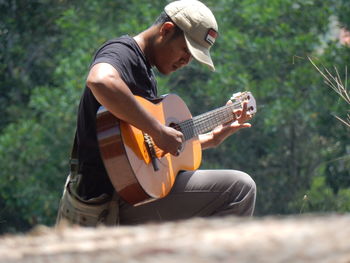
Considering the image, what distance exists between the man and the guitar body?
0.17 feet

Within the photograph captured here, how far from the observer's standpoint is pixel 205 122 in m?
4.33

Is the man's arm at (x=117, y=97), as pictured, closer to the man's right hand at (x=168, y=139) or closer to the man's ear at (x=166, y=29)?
the man's right hand at (x=168, y=139)

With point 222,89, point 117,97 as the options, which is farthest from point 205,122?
point 222,89

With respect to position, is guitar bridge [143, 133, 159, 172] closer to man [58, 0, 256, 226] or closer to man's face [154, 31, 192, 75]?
man [58, 0, 256, 226]

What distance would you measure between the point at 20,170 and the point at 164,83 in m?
1.86

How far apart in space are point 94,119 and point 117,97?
185mm

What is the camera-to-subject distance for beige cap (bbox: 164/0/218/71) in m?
3.91

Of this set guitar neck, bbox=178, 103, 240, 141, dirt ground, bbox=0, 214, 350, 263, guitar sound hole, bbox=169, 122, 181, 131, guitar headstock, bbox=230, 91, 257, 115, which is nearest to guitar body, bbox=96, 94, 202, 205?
guitar sound hole, bbox=169, 122, 181, 131

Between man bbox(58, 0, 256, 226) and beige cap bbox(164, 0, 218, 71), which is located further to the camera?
beige cap bbox(164, 0, 218, 71)

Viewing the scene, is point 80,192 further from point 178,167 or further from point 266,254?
point 266,254

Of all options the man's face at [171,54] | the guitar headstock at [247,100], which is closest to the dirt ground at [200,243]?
the man's face at [171,54]

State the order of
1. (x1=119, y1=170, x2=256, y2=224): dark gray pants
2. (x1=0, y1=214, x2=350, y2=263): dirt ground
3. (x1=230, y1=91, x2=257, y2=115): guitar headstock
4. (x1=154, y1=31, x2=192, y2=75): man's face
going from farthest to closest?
(x1=230, y1=91, x2=257, y2=115): guitar headstock → (x1=154, y1=31, x2=192, y2=75): man's face → (x1=119, y1=170, x2=256, y2=224): dark gray pants → (x1=0, y1=214, x2=350, y2=263): dirt ground

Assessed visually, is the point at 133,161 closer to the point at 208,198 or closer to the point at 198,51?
the point at 208,198

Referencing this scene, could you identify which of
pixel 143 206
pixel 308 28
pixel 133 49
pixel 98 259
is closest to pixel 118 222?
pixel 143 206
